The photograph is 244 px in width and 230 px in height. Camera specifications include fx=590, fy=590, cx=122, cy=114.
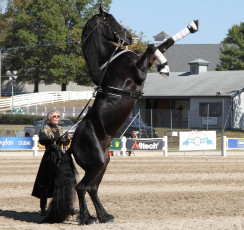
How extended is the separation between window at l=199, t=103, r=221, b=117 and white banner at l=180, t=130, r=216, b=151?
54.8 ft

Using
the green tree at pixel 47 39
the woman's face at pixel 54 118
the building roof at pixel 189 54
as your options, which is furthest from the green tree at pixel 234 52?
the woman's face at pixel 54 118

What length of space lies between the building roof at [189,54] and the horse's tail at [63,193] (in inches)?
3179

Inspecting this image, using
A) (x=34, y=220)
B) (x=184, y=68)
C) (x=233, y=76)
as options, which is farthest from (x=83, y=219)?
(x=184, y=68)

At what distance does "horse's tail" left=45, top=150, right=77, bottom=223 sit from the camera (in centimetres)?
891

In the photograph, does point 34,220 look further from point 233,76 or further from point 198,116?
point 233,76

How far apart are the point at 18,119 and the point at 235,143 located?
26.1 meters

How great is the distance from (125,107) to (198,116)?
3885 cm

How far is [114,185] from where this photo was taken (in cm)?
1486

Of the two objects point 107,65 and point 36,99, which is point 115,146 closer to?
point 107,65

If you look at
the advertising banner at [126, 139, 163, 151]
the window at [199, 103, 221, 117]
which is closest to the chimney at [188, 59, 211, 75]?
the window at [199, 103, 221, 117]

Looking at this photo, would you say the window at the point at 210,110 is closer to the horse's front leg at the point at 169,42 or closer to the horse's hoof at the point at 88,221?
the horse's hoof at the point at 88,221

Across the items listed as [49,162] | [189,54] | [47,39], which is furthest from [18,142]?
[189,54]

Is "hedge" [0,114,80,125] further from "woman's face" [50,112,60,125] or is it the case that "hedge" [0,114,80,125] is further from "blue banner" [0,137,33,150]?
"woman's face" [50,112,60,125]

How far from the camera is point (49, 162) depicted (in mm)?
9867
